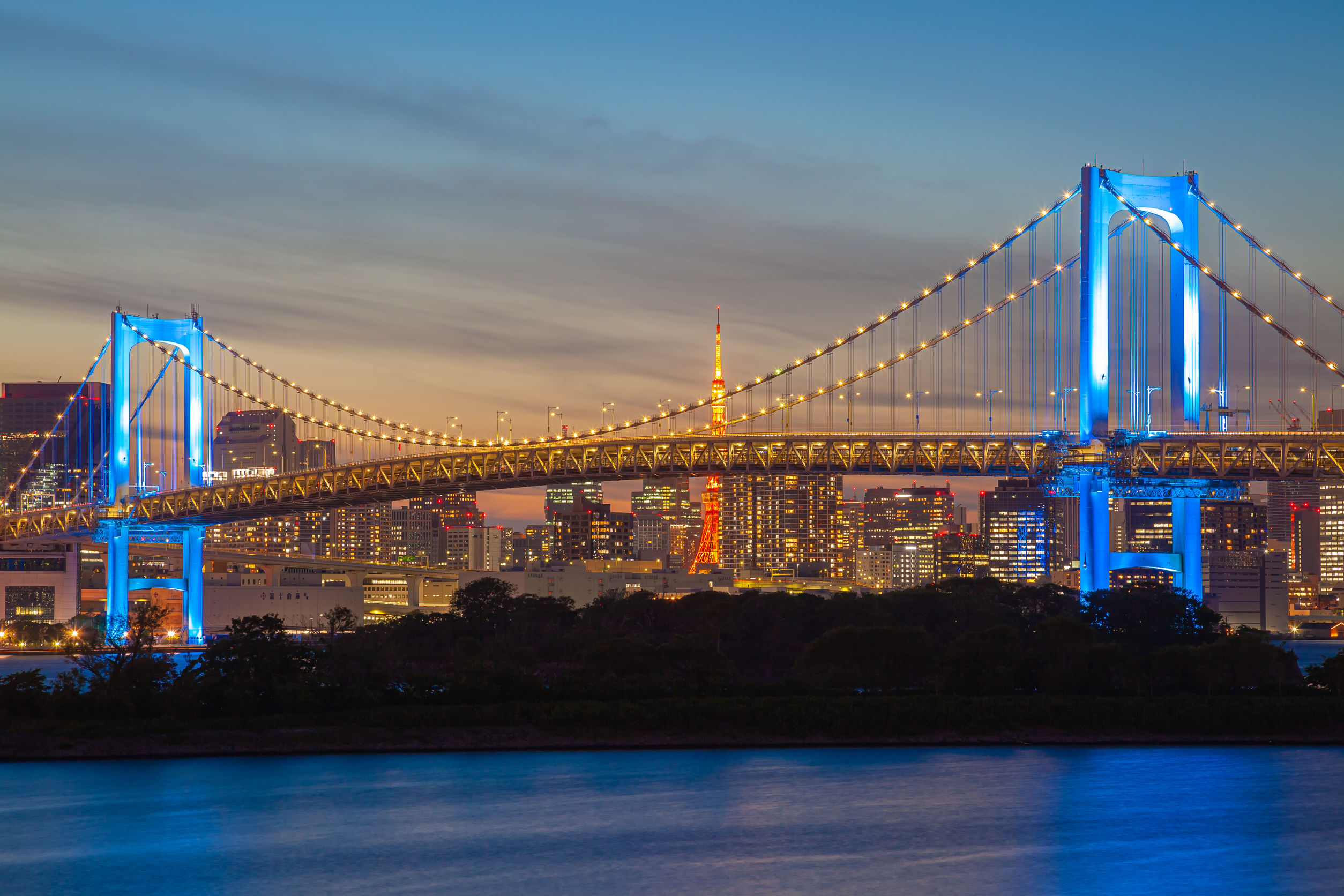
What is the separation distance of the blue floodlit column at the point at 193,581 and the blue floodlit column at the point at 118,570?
2.15m

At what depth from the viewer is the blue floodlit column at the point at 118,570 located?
59750 millimetres

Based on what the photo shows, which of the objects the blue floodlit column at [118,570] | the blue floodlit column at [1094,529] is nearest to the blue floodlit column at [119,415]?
the blue floodlit column at [118,570]

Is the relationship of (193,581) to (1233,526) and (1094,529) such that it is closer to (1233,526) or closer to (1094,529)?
(1094,529)

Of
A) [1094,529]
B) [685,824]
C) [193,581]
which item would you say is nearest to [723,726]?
[685,824]

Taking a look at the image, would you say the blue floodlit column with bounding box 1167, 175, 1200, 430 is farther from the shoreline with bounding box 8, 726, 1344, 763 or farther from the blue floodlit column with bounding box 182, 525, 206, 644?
the blue floodlit column with bounding box 182, 525, 206, 644

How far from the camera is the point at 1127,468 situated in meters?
40.1

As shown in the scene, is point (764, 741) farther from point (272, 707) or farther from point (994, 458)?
point (994, 458)

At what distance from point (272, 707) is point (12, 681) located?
552cm

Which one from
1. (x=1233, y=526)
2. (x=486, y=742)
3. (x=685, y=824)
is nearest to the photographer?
(x=685, y=824)

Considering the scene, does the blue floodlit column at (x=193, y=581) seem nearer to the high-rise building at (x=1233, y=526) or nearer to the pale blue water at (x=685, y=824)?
the pale blue water at (x=685, y=824)

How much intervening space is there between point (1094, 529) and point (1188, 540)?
8.53ft

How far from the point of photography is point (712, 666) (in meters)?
38.1

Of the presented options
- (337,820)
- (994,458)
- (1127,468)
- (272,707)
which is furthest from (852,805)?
(994,458)

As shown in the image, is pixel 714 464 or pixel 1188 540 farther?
pixel 714 464
